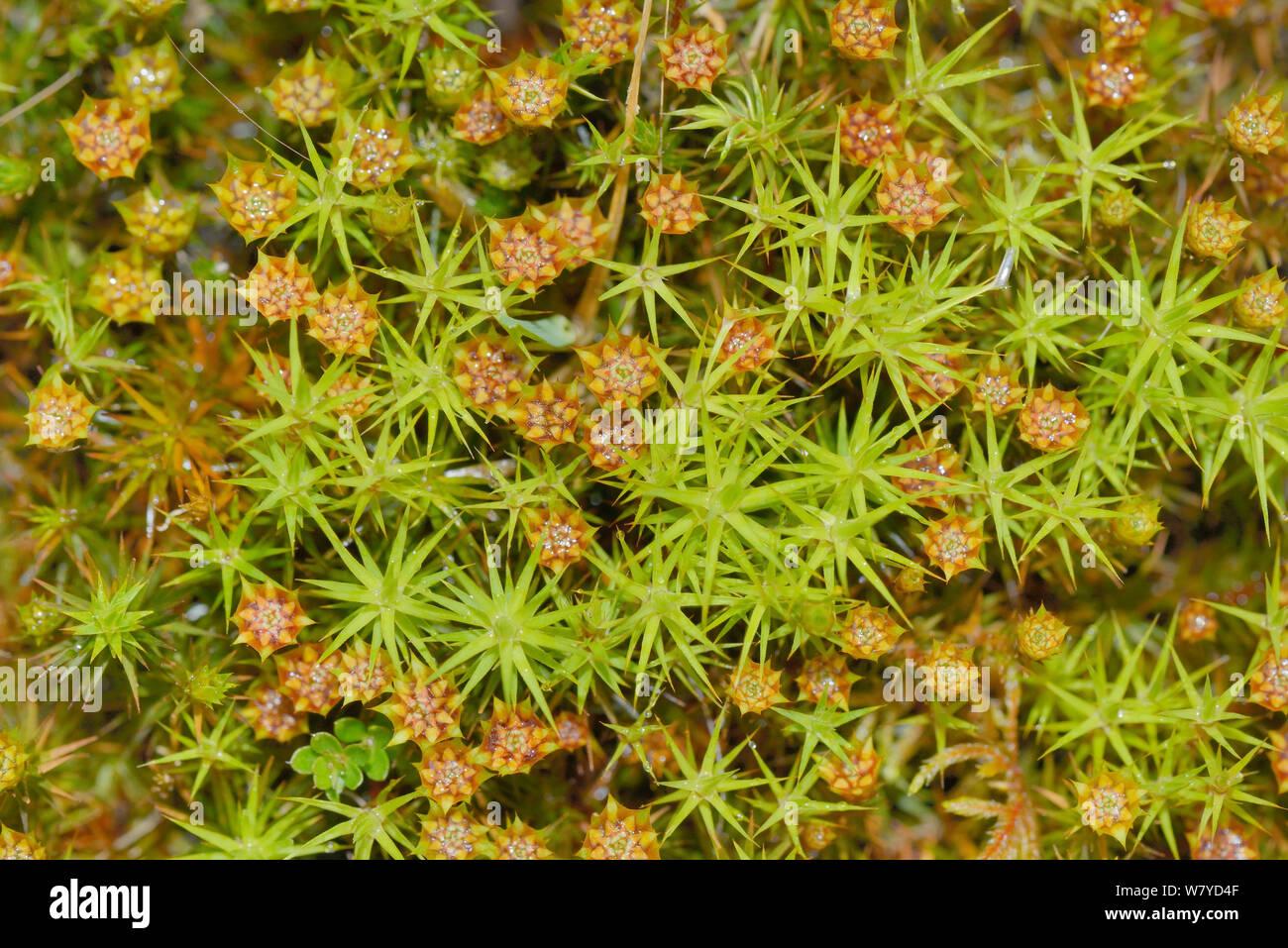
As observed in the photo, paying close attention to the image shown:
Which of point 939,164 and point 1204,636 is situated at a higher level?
point 939,164

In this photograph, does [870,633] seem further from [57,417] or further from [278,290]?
[57,417]

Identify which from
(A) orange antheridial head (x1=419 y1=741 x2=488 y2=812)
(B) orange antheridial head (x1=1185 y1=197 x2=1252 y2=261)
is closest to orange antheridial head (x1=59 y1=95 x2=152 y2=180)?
(A) orange antheridial head (x1=419 y1=741 x2=488 y2=812)

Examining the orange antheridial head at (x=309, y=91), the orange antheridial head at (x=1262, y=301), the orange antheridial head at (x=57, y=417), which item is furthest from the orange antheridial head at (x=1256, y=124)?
the orange antheridial head at (x=57, y=417)

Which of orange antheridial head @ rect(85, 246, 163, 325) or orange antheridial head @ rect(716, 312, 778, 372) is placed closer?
orange antheridial head @ rect(716, 312, 778, 372)

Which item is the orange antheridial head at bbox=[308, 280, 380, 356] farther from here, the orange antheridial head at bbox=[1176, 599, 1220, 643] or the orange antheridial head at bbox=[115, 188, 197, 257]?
the orange antheridial head at bbox=[1176, 599, 1220, 643]

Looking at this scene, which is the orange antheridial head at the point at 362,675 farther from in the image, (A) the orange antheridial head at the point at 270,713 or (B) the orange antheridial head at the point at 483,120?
(B) the orange antheridial head at the point at 483,120

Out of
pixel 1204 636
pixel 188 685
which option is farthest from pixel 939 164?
pixel 188 685
